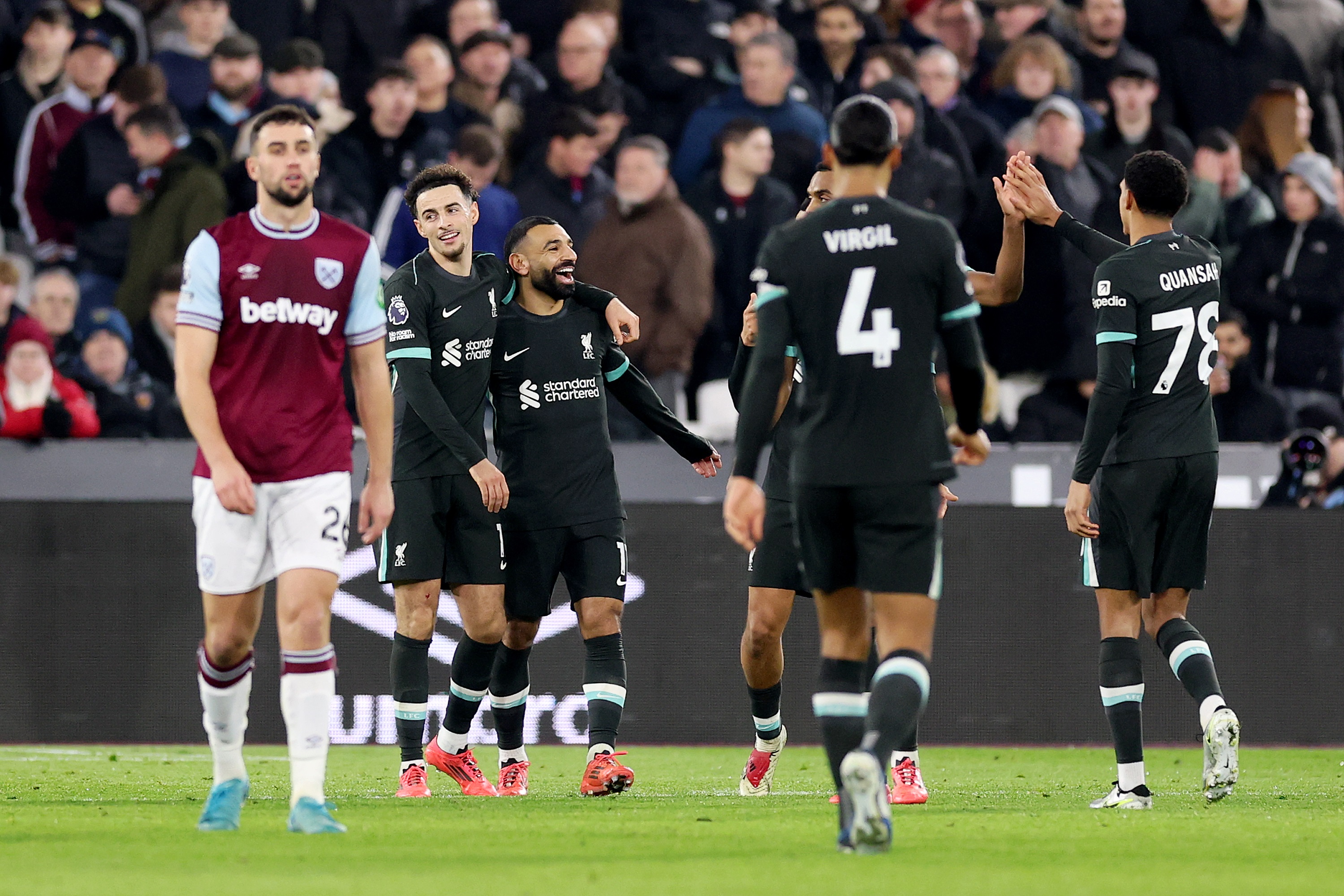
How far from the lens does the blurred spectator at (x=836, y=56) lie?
15.5m

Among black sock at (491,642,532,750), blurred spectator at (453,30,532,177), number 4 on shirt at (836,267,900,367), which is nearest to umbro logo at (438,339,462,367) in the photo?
black sock at (491,642,532,750)

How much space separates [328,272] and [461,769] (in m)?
2.92

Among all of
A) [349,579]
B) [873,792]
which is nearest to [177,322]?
[873,792]

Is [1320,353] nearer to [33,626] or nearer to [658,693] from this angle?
[658,693]

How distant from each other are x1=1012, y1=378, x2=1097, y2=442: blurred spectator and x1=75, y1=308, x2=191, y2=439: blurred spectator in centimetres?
584

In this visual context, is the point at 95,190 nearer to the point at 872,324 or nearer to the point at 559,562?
the point at 559,562

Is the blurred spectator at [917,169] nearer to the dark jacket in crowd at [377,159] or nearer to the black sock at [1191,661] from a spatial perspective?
the dark jacket in crowd at [377,159]

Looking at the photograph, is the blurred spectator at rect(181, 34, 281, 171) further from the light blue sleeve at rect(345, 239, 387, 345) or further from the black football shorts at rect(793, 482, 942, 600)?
the black football shorts at rect(793, 482, 942, 600)

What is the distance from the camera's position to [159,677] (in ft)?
38.9

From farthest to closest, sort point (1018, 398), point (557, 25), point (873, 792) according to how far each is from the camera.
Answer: point (557, 25), point (1018, 398), point (873, 792)

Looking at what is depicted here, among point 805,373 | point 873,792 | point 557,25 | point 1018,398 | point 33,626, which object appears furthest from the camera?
point 557,25

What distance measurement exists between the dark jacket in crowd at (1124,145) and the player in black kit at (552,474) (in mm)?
7474

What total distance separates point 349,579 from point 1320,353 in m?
7.39

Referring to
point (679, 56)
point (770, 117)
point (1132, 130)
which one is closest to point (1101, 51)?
point (1132, 130)
